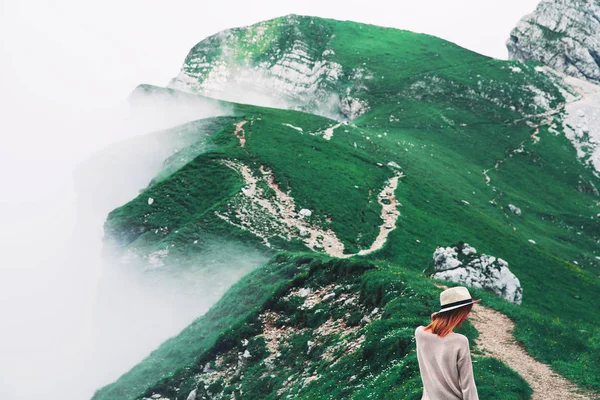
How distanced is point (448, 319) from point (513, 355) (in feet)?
56.9

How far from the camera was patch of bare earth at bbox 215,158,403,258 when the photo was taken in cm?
7819

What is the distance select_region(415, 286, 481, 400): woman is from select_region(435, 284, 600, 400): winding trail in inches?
509

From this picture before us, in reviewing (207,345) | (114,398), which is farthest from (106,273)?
(207,345)

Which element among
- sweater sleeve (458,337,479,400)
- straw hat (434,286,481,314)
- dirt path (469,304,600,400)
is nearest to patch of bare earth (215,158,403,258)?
dirt path (469,304,600,400)

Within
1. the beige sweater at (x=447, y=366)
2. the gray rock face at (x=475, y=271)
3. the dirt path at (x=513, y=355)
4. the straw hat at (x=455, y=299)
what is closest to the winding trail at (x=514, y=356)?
the dirt path at (x=513, y=355)

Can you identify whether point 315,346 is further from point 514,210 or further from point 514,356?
point 514,210

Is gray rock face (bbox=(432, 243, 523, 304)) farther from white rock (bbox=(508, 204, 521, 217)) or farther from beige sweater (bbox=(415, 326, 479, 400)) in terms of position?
white rock (bbox=(508, 204, 521, 217))

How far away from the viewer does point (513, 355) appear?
24.5 meters

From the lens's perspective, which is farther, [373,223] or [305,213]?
[373,223]

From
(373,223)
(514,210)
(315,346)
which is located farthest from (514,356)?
(514,210)

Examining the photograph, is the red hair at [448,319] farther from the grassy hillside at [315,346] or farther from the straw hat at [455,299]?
the grassy hillside at [315,346]

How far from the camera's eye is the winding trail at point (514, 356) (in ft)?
69.1

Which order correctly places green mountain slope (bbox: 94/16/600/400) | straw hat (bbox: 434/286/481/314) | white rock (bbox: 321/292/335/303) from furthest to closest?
1. white rock (bbox: 321/292/335/303)
2. green mountain slope (bbox: 94/16/600/400)
3. straw hat (bbox: 434/286/481/314)

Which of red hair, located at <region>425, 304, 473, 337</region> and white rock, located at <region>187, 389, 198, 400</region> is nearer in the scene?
red hair, located at <region>425, 304, 473, 337</region>
